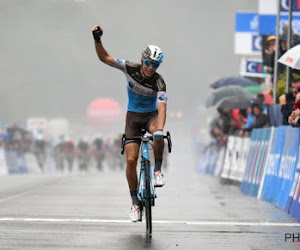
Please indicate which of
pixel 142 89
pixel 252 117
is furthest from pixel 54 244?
pixel 252 117

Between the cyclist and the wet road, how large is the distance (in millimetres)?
649

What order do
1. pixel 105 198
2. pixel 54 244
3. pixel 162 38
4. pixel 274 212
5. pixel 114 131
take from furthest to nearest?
pixel 114 131, pixel 162 38, pixel 105 198, pixel 274 212, pixel 54 244

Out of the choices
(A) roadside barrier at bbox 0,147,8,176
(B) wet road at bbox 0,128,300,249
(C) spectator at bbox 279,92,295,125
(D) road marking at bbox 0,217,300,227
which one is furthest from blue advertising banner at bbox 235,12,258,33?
(D) road marking at bbox 0,217,300,227

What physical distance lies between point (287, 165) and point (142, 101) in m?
4.03

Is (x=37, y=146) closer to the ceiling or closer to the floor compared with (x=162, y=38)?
closer to the floor

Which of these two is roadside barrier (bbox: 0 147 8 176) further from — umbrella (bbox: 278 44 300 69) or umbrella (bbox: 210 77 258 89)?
umbrella (bbox: 278 44 300 69)

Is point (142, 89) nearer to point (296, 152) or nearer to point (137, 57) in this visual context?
point (296, 152)

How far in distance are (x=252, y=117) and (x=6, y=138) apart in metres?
25.7

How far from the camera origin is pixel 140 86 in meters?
10.5

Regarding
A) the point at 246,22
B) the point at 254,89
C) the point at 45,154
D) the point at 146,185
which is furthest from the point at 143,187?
the point at 45,154

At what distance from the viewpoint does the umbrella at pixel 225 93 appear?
24000mm

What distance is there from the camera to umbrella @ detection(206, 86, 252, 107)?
2400 cm

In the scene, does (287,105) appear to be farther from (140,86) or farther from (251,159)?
(140,86)

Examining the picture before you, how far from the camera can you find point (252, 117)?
2070cm
